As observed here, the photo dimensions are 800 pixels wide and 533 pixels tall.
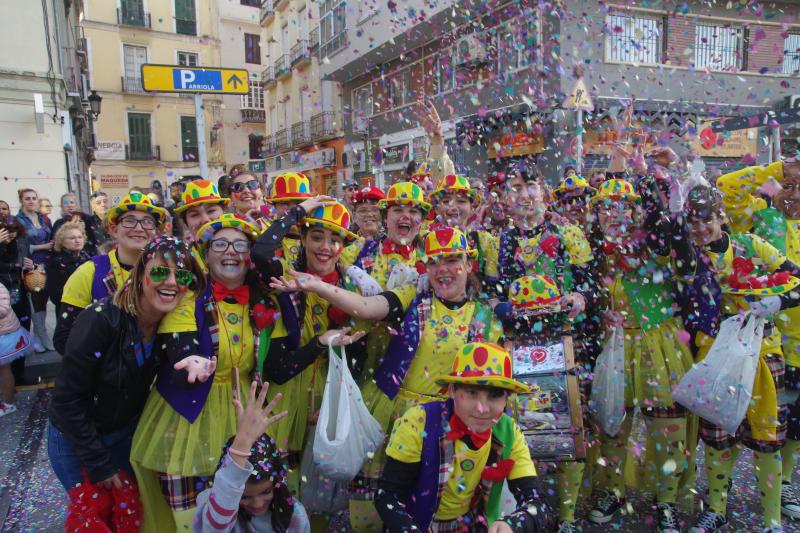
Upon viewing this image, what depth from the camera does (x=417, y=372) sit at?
9.27 feet

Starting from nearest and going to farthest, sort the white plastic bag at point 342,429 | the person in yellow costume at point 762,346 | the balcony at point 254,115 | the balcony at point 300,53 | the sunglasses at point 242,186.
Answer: the white plastic bag at point 342,429 → the person in yellow costume at point 762,346 → the sunglasses at point 242,186 → the balcony at point 300,53 → the balcony at point 254,115

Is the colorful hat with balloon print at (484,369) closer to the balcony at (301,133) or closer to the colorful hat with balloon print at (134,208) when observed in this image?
the colorful hat with balloon print at (134,208)

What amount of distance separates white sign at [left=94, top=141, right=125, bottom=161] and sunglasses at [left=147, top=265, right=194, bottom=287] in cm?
3140

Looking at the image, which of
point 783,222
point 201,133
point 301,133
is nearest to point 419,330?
point 783,222

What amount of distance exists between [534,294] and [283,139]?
27351mm

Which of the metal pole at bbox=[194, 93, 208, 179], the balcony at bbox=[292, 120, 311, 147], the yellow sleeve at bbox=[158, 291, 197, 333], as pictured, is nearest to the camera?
the yellow sleeve at bbox=[158, 291, 197, 333]

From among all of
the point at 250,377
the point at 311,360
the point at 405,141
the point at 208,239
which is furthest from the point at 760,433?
the point at 405,141

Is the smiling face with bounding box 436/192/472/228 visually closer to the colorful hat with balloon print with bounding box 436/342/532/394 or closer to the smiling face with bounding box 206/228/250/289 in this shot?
the smiling face with bounding box 206/228/250/289

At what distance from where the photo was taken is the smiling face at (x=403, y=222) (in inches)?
145

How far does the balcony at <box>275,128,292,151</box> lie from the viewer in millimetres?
28062

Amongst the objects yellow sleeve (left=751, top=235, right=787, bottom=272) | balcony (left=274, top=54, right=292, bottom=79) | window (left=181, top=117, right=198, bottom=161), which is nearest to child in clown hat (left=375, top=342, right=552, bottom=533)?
yellow sleeve (left=751, top=235, right=787, bottom=272)

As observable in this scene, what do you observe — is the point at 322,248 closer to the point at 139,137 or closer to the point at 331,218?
the point at 331,218

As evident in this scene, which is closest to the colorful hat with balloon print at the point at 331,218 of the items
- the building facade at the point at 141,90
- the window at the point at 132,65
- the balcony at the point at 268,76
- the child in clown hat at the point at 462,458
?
the child in clown hat at the point at 462,458

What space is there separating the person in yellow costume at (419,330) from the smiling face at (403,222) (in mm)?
789
